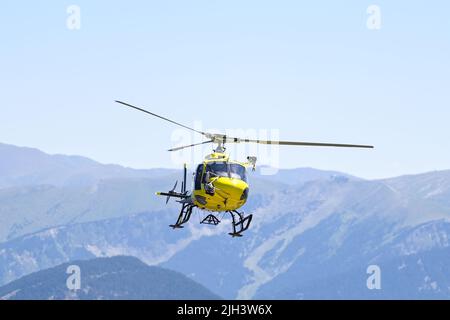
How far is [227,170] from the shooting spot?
72.4 meters

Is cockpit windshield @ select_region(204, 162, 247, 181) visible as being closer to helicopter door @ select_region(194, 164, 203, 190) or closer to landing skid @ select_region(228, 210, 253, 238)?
helicopter door @ select_region(194, 164, 203, 190)

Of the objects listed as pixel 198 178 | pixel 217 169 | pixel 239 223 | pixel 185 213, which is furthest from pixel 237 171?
pixel 185 213

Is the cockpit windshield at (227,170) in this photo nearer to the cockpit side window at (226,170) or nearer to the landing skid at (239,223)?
the cockpit side window at (226,170)

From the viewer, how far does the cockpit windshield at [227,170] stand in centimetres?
7200

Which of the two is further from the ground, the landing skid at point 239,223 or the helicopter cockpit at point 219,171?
the helicopter cockpit at point 219,171

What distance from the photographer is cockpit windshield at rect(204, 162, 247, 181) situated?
236 feet

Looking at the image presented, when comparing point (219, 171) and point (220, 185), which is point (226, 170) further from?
point (220, 185)

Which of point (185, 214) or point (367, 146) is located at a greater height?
point (367, 146)

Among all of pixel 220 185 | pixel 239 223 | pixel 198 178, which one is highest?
pixel 198 178
